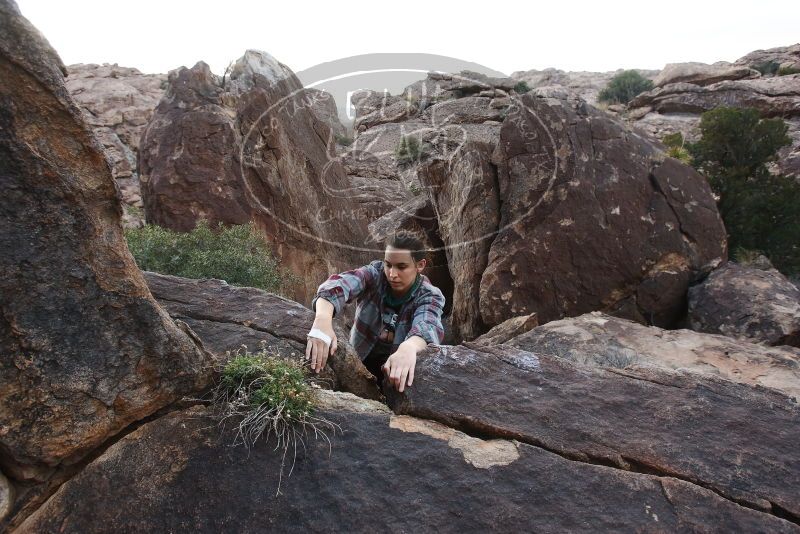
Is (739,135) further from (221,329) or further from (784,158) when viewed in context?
(221,329)

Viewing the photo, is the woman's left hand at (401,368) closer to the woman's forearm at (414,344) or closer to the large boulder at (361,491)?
the woman's forearm at (414,344)

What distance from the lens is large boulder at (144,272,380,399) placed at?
10.4 feet

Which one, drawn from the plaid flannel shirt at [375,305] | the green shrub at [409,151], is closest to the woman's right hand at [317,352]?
the plaid flannel shirt at [375,305]

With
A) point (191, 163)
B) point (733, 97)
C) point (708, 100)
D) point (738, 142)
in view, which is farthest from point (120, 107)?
point (733, 97)

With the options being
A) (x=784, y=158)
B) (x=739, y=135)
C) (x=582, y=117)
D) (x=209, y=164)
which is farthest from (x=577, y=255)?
(x=784, y=158)

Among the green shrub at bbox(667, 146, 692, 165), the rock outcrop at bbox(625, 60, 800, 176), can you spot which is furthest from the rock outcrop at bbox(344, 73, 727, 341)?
the rock outcrop at bbox(625, 60, 800, 176)

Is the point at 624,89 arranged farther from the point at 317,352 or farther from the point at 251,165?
the point at 317,352

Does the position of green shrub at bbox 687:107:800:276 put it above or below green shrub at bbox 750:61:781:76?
below

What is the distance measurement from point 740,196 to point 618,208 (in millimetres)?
4524

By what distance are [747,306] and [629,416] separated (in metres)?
4.80

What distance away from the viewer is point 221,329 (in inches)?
129

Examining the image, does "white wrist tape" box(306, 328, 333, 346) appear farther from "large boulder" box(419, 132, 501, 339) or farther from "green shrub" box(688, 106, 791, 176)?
"green shrub" box(688, 106, 791, 176)

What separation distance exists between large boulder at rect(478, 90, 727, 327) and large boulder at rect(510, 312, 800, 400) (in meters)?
1.25

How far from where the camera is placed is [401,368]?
295 centimetres
